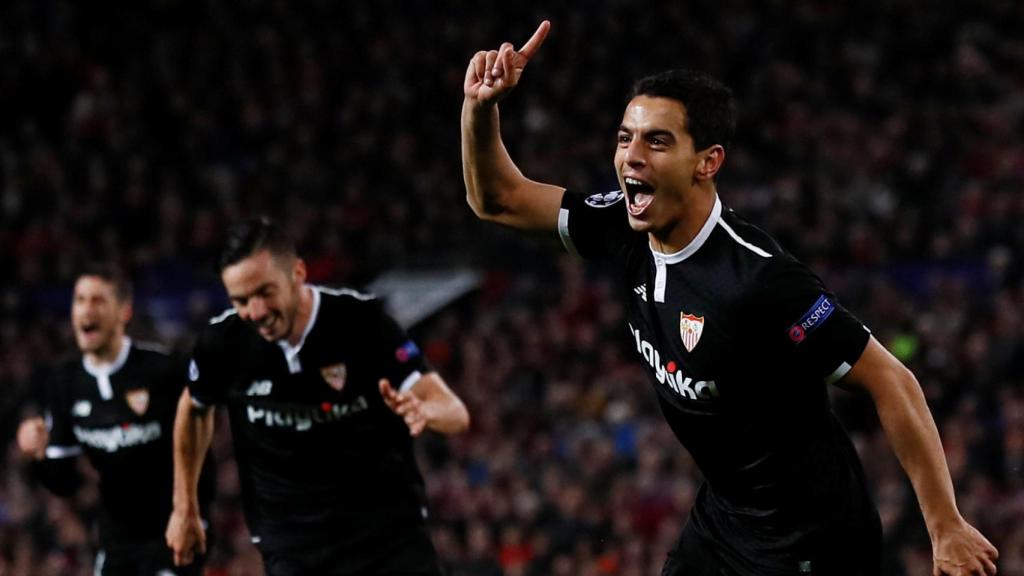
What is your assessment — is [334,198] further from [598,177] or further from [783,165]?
[783,165]

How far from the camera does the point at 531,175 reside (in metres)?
16.9

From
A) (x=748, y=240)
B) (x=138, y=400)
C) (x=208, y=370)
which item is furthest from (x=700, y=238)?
(x=138, y=400)

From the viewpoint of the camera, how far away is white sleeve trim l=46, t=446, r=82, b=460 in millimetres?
7395

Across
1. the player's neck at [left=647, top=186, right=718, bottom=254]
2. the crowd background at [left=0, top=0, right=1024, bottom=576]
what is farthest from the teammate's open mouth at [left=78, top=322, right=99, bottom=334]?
the crowd background at [left=0, top=0, right=1024, bottom=576]

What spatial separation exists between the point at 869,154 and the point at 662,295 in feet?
37.1

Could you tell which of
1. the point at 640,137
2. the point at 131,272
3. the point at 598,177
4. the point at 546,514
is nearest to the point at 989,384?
the point at 546,514

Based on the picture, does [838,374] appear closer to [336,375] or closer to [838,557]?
[838,557]

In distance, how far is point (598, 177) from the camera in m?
16.3

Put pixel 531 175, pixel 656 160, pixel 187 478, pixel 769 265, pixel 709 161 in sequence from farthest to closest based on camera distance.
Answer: pixel 531 175
pixel 187 478
pixel 709 161
pixel 656 160
pixel 769 265

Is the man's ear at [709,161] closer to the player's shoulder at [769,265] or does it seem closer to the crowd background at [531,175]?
the player's shoulder at [769,265]

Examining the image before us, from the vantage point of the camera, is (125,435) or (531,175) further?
Result: (531,175)

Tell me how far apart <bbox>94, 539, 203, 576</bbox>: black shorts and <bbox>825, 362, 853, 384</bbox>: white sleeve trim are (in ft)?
12.1

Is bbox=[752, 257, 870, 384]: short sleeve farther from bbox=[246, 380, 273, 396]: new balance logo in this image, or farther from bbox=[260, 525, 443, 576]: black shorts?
bbox=[246, 380, 273, 396]: new balance logo

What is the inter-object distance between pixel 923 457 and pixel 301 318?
8.70ft
